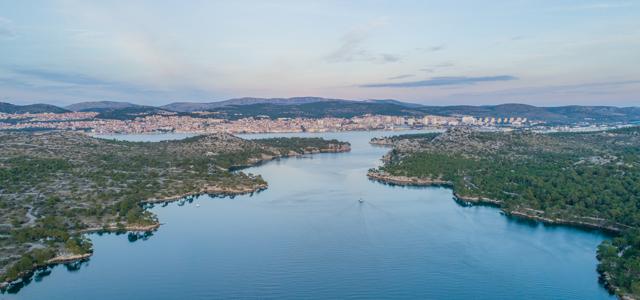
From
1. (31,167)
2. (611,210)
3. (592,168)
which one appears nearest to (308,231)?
(611,210)

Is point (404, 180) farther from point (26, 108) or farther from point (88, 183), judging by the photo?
point (26, 108)

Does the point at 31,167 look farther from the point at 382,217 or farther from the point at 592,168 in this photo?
the point at 592,168

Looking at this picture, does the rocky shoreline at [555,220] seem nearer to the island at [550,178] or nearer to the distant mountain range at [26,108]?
the island at [550,178]

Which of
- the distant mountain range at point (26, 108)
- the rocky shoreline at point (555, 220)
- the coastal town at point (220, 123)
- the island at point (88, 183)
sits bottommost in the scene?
the rocky shoreline at point (555, 220)

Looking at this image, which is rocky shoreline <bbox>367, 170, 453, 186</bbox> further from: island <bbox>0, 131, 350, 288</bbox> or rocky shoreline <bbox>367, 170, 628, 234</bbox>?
island <bbox>0, 131, 350, 288</bbox>

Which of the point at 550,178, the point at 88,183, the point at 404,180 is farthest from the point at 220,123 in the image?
the point at 550,178

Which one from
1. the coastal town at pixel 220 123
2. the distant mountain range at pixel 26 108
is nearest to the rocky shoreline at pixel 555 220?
the coastal town at pixel 220 123
